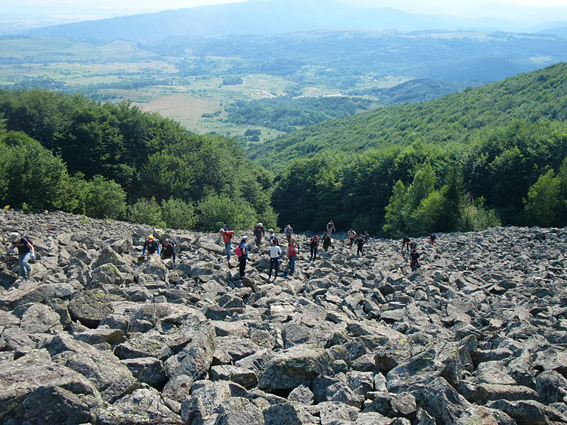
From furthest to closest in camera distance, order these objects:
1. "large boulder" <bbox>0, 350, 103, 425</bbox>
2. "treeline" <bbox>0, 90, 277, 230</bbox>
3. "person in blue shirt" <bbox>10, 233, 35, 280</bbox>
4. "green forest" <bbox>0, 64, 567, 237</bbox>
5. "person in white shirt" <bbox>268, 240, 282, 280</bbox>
Answer: "green forest" <bbox>0, 64, 567, 237</bbox> → "treeline" <bbox>0, 90, 277, 230</bbox> → "person in white shirt" <bbox>268, 240, 282, 280</bbox> → "person in blue shirt" <bbox>10, 233, 35, 280</bbox> → "large boulder" <bbox>0, 350, 103, 425</bbox>

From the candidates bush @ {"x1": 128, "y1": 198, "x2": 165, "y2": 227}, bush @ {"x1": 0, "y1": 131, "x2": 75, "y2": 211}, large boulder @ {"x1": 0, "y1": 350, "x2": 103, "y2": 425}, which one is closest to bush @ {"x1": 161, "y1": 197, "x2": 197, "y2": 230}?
bush @ {"x1": 128, "y1": 198, "x2": 165, "y2": 227}

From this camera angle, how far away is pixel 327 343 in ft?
33.3

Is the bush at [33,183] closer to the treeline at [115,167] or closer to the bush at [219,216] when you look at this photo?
the treeline at [115,167]

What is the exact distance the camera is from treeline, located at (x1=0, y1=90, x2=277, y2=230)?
1473 inches

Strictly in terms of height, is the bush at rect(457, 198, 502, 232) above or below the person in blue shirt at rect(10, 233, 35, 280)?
below

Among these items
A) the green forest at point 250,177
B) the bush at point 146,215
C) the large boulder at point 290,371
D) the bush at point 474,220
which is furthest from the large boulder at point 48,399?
the bush at point 474,220

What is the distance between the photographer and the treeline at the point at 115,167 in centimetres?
3741

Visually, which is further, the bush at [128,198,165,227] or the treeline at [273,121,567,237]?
the treeline at [273,121,567,237]

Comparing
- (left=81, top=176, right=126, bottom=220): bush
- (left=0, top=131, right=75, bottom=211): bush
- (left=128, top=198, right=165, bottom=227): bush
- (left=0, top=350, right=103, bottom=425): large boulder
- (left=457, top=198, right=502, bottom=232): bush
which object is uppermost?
(left=0, top=350, right=103, bottom=425): large boulder

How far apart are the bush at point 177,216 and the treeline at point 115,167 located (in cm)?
11

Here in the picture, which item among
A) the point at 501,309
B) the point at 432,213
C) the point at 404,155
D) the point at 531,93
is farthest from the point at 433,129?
the point at 501,309

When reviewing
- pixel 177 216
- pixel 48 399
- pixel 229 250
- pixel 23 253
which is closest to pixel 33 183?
pixel 177 216

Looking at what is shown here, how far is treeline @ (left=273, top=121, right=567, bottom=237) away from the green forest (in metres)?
0.17

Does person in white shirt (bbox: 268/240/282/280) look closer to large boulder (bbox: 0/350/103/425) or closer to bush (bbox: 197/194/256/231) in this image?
large boulder (bbox: 0/350/103/425)
